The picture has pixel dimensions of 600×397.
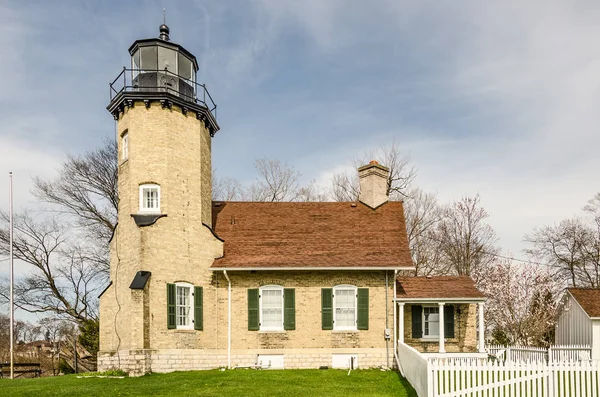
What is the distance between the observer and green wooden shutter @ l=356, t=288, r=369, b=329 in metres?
17.5

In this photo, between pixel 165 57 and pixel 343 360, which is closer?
pixel 343 360

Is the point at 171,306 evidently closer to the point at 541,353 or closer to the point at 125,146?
the point at 125,146

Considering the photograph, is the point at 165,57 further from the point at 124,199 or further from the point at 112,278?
the point at 112,278

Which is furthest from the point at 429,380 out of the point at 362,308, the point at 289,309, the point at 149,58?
the point at 149,58

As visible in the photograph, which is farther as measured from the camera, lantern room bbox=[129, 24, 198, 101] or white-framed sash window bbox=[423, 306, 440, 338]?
lantern room bbox=[129, 24, 198, 101]

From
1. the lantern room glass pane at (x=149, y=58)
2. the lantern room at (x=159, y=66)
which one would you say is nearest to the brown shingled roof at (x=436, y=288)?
the lantern room at (x=159, y=66)

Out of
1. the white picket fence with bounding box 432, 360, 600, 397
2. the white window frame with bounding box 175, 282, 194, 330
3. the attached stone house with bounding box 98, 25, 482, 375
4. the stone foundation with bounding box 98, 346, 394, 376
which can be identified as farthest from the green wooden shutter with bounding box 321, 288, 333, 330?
the white picket fence with bounding box 432, 360, 600, 397

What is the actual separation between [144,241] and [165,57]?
693cm

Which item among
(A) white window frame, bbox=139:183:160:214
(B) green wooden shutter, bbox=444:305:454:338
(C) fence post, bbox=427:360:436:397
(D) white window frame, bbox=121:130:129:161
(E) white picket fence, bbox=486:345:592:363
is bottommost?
(E) white picket fence, bbox=486:345:592:363

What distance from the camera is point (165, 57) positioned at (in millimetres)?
18719

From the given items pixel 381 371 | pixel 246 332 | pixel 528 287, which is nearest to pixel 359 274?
pixel 381 371

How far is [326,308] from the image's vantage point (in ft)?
57.6

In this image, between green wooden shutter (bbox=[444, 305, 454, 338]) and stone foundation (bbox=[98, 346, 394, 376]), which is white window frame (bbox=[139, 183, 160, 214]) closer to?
stone foundation (bbox=[98, 346, 394, 376])

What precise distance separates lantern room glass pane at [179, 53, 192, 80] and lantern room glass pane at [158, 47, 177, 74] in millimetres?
267
